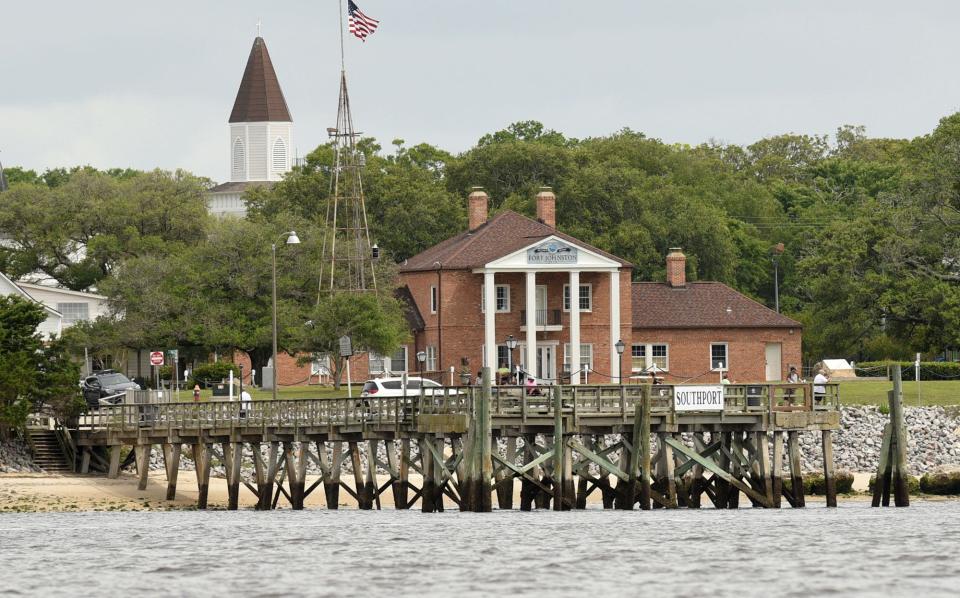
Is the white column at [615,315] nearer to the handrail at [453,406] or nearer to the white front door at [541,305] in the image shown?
the white front door at [541,305]

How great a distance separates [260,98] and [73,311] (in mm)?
73752

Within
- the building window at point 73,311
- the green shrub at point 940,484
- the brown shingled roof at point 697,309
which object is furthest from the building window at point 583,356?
the green shrub at point 940,484

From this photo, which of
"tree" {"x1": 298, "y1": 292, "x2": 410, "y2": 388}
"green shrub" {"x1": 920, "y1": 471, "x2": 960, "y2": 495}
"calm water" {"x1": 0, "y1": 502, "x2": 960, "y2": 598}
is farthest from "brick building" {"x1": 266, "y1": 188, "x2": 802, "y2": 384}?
"calm water" {"x1": 0, "y1": 502, "x2": 960, "y2": 598}

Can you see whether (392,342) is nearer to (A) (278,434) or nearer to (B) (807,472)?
(B) (807,472)

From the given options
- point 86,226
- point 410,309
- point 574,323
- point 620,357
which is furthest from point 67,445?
point 86,226

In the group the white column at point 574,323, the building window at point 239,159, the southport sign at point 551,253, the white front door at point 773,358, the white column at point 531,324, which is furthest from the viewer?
the building window at point 239,159

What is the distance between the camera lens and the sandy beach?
172ft

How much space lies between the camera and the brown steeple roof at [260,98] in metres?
160

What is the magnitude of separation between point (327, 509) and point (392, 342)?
24628mm

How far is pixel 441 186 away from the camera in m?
110

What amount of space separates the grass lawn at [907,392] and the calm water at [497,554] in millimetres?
27615

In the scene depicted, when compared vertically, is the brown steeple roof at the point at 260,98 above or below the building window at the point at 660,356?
above

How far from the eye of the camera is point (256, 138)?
164 metres

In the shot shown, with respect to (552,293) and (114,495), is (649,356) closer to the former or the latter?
(552,293)
